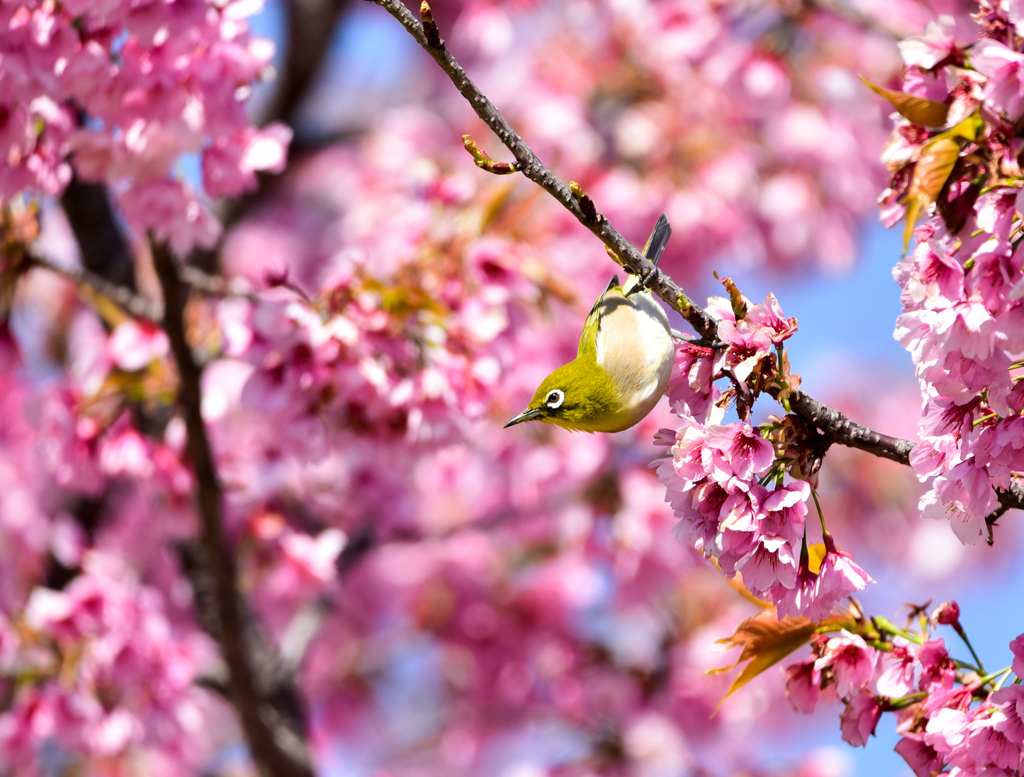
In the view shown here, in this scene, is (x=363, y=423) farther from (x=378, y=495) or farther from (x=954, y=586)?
(x=954, y=586)

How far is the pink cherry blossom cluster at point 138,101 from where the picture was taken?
7.04ft

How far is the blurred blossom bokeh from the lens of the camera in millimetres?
2500

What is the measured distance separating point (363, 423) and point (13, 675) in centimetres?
172

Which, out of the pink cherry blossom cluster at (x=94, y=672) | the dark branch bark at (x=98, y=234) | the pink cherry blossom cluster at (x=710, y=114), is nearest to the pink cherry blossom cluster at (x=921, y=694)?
the pink cherry blossom cluster at (x=94, y=672)

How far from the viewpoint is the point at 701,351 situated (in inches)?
58.2

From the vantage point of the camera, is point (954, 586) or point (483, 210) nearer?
point (483, 210)

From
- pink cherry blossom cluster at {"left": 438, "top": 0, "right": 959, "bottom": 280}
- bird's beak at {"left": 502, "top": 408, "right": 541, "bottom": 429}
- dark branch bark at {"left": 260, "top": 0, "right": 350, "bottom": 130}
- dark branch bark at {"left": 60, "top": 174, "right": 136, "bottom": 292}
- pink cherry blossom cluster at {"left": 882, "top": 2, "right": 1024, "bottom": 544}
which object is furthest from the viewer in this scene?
dark branch bark at {"left": 260, "top": 0, "right": 350, "bottom": 130}

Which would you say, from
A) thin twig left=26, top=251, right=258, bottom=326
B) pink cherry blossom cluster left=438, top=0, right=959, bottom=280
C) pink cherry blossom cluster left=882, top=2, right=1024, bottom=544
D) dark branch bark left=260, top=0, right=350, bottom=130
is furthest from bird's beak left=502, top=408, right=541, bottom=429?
dark branch bark left=260, top=0, right=350, bottom=130

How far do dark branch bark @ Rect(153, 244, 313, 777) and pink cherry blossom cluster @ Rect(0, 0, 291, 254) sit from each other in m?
0.20

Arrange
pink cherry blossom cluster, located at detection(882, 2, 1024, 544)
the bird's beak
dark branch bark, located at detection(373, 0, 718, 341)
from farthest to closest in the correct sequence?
the bird's beak < dark branch bark, located at detection(373, 0, 718, 341) < pink cherry blossom cluster, located at detection(882, 2, 1024, 544)

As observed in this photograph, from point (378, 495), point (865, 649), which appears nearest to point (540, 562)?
point (378, 495)

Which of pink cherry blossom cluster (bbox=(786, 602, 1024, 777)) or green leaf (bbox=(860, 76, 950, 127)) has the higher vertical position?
green leaf (bbox=(860, 76, 950, 127))

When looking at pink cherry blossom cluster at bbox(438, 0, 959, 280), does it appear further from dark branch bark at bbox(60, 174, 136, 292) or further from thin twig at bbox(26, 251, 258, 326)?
thin twig at bbox(26, 251, 258, 326)

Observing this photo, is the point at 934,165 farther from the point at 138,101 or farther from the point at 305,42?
the point at 305,42
